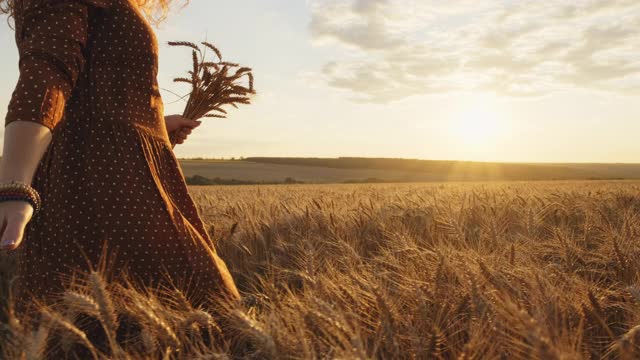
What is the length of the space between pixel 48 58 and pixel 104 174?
328 mm

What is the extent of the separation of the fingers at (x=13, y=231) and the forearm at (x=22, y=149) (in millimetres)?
77

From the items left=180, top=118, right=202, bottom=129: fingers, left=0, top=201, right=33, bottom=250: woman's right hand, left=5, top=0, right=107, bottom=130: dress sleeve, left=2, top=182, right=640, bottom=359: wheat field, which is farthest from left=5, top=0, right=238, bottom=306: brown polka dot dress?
left=180, top=118, right=202, bottom=129: fingers

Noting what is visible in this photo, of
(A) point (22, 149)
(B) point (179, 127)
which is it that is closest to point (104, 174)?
(A) point (22, 149)

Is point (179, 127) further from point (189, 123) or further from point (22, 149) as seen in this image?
point (22, 149)

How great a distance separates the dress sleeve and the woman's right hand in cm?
20

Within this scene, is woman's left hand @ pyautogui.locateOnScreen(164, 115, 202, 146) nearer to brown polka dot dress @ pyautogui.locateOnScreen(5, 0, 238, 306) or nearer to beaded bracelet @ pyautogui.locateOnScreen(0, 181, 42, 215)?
brown polka dot dress @ pyautogui.locateOnScreen(5, 0, 238, 306)

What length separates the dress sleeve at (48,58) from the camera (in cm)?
126

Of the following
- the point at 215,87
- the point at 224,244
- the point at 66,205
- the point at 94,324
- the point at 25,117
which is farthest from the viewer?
the point at 224,244

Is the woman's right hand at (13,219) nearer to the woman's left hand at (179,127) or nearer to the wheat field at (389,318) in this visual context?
the wheat field at (389,318)

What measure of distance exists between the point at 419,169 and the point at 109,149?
39965 millimetres

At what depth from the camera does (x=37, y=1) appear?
1.40 metres

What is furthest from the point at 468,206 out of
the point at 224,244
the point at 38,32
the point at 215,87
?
the point at 38,32

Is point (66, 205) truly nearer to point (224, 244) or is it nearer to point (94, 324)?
point (94, 324)

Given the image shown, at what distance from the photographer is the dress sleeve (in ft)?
4.13
